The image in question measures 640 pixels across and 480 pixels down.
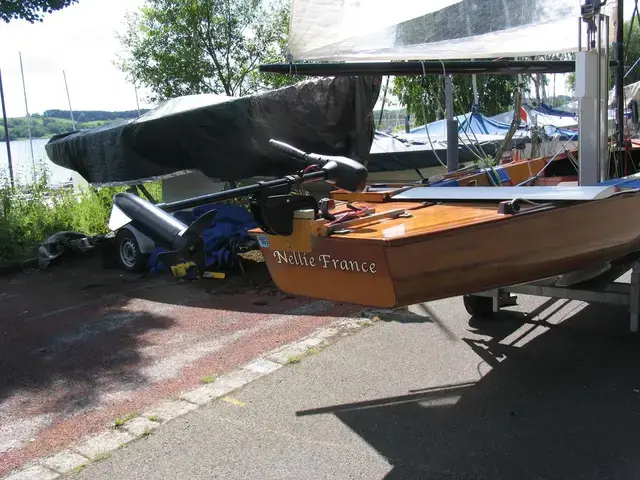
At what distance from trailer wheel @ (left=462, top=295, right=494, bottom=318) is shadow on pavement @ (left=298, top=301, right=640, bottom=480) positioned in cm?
55

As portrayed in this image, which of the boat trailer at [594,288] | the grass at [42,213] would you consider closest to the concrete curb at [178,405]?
the boat trailer at [594,288]

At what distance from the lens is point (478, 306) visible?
5941mm

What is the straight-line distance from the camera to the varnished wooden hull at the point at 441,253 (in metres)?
3.26

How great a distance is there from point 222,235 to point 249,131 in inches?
57.8

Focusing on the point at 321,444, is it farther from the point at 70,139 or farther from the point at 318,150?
the point at 70,139

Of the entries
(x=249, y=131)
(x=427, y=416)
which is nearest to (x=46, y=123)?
(x=249, y=131)

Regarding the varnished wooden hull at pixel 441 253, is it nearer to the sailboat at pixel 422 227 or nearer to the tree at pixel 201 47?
the sailboat at pixel 422 227

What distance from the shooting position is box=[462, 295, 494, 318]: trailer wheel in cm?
589

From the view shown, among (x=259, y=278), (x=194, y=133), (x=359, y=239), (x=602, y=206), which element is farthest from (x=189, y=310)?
(x=602, y=206)

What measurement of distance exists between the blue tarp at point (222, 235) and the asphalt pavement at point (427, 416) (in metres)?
3.33

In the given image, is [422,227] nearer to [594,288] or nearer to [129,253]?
[594,288]

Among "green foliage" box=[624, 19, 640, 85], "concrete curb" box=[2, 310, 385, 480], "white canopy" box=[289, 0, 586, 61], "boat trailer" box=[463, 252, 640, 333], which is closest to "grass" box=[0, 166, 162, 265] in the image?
"concrete curb" box=[2, 310, 385, 480]

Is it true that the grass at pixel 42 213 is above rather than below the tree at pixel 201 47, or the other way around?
below

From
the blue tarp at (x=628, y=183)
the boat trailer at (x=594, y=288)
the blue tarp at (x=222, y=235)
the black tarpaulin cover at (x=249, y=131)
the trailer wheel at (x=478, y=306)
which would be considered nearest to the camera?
the blue tarp at (x=628, y=183)
